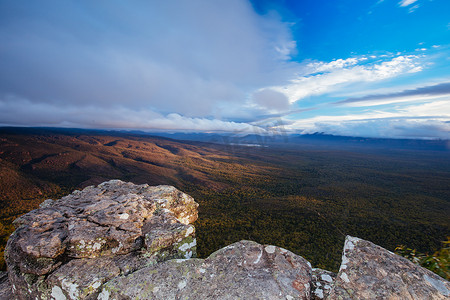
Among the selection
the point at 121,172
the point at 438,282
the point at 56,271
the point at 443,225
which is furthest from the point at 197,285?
the point at 121,172

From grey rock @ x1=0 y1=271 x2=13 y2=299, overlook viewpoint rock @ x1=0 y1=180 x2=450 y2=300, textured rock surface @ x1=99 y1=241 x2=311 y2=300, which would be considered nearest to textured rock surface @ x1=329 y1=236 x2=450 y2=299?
overlook viewpoint rock @ x1=0 y1=180 x2=450 y2=300

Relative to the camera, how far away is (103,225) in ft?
27.4

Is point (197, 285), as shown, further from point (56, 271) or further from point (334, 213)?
point (334, 213)

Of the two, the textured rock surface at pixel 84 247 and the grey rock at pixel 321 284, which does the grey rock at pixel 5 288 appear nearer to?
the textured rock surface at pixel 84 247

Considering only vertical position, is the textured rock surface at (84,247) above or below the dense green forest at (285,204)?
above

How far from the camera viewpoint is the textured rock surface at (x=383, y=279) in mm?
4301

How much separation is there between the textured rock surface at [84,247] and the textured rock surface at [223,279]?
1.51 meters

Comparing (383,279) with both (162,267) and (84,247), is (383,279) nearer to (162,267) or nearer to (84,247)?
(162,267)

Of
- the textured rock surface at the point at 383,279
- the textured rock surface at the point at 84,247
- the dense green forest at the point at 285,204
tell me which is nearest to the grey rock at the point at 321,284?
the textured rock surface at the point at 383,279

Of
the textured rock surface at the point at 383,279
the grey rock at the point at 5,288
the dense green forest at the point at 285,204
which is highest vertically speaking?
the textured rock surface at the point at 383,279

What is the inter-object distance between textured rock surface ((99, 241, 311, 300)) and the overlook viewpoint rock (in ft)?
0.09

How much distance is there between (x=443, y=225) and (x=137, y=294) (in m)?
96.3

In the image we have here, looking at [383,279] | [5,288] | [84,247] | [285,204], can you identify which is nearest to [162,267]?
[84,247]

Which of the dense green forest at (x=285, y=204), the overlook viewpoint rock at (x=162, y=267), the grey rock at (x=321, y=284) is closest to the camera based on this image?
the overlook viewpoint rock at (x=162, y=267)
